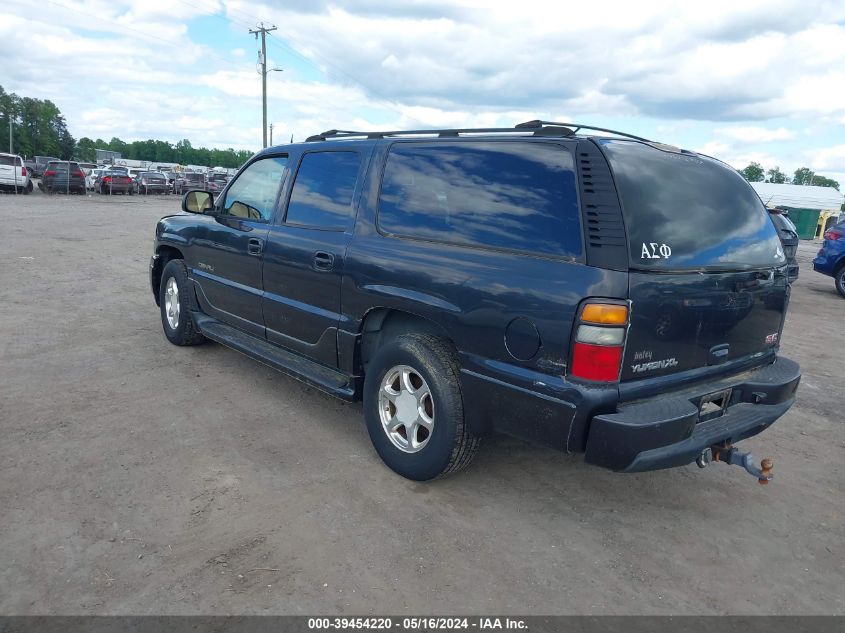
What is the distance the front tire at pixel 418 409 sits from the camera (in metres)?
3.33

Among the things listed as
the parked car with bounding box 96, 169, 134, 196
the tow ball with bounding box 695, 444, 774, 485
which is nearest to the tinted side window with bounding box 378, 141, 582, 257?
the tow ball with bounding box 695, 444, 774, 485

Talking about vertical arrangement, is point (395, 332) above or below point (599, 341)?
below

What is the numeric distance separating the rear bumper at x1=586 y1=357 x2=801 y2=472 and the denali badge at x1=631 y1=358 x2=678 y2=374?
0.50 feet

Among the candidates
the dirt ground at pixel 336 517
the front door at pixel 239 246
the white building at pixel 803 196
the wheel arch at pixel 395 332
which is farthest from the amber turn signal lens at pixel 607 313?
the white building at pixel 803 196

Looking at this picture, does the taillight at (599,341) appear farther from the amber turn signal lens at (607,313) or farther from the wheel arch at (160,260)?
the wheel arch at (160,260)

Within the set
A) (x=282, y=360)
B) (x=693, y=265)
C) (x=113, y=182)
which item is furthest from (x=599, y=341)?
(x=113, y=182)

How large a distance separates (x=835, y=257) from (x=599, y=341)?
11999 millimetres

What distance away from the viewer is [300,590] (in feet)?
8.73

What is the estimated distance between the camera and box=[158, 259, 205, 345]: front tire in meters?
5.73

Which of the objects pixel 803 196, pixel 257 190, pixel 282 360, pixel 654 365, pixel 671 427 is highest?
pixel 803 196

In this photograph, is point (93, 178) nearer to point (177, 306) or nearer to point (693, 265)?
point (177, 306)

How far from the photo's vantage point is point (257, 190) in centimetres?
491

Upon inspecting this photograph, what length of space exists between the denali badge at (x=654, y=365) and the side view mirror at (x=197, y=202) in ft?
13.0
